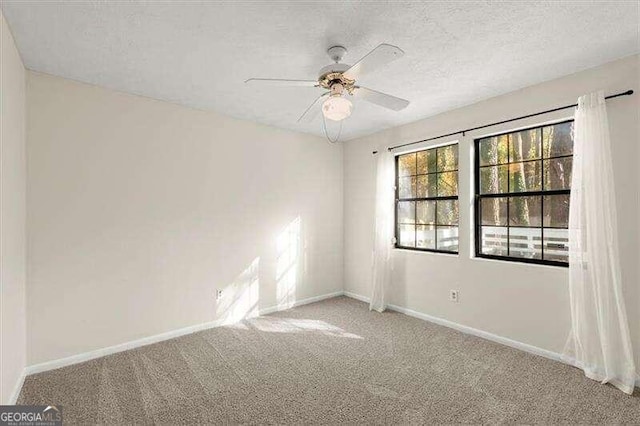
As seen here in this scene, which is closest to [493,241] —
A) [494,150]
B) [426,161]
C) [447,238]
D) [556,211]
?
[447,238]

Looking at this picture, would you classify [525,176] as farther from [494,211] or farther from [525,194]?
[494,211]

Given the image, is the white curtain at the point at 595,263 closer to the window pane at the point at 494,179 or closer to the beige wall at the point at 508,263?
the beige wall at the point at 508,263

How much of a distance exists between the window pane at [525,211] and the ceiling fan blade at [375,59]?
225 cm

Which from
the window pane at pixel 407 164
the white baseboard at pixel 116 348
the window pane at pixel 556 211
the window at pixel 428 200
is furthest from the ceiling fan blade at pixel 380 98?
the white baseboard at pixel 116 348

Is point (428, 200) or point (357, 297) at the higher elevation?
point (428, 200)

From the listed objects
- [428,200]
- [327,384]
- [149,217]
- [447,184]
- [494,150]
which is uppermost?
Answer: [494,150]

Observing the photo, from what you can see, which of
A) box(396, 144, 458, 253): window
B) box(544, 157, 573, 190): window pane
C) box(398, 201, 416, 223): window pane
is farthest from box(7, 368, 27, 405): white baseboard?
box(544, 157, 573, 190): window pane

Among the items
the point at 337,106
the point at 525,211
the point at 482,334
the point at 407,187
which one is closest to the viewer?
the point at 337,106

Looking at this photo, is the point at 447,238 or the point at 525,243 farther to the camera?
the point at 447,238

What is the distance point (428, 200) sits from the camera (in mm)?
4148

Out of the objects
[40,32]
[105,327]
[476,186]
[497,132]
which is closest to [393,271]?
[476,186]

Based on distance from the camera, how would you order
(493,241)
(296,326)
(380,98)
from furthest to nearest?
(296,326) < (493,241) < (380,98)

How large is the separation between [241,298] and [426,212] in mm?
2631

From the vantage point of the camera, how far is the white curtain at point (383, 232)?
171 inches
